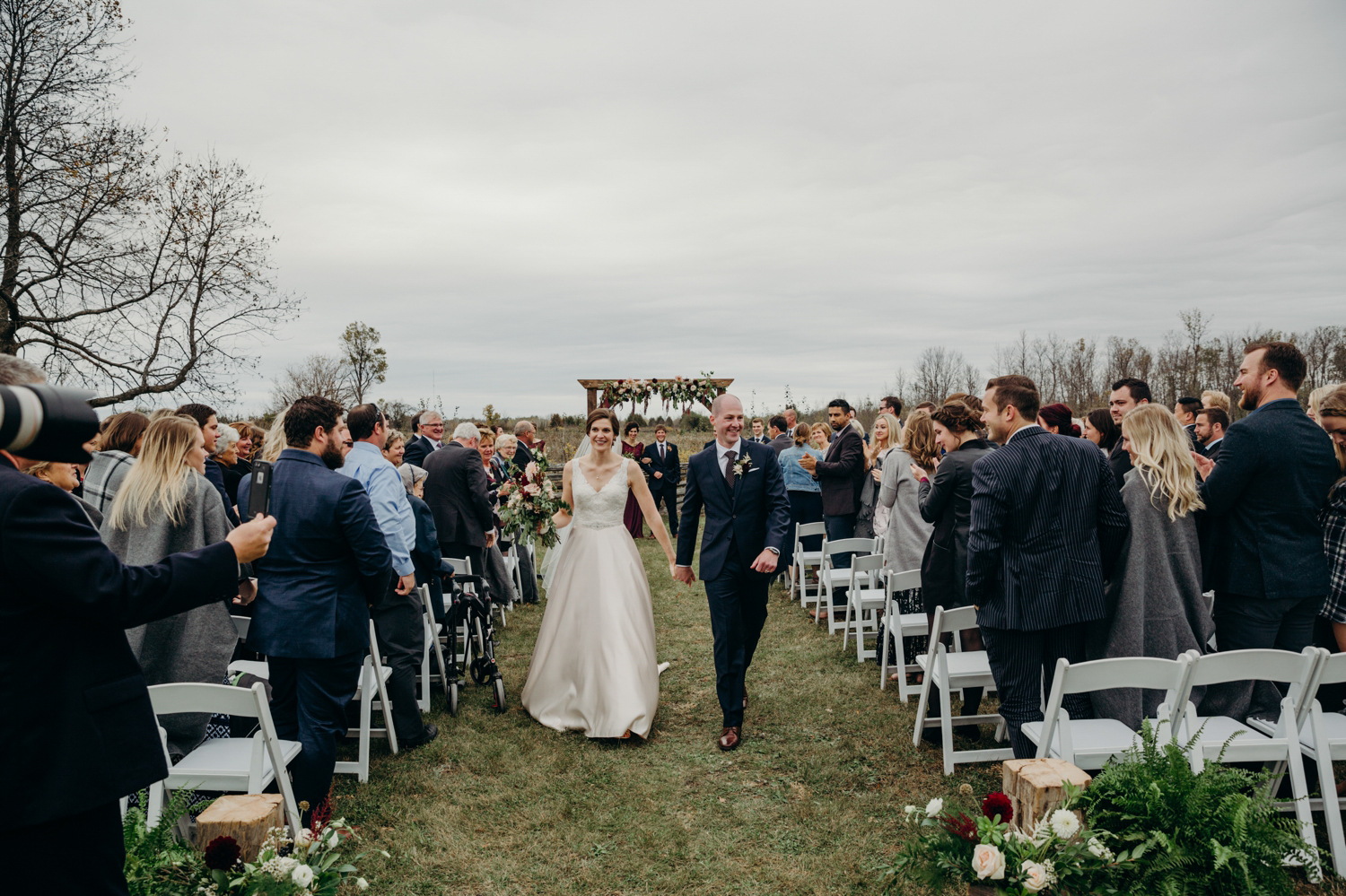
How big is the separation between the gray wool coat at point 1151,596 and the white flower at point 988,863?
6.98 feet

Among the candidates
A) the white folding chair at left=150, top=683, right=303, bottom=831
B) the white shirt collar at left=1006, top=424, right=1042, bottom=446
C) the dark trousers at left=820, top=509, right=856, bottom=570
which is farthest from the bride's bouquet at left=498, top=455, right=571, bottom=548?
the dark trousers at left=820, top=509, right=856, bottom=570

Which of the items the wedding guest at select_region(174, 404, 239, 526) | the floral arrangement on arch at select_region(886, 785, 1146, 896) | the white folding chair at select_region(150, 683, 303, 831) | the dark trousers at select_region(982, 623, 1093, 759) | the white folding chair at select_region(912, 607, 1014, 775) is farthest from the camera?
the wedding guest at select_region(174, 404, 239, 526)

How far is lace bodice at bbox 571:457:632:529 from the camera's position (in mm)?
6035

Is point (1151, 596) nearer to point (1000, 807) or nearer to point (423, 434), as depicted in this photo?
point (1000, 807)

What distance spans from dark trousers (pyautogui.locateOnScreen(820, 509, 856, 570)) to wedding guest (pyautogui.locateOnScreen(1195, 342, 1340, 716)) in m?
5.17

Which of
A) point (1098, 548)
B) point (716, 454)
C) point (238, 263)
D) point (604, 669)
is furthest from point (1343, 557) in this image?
point (238, 263)

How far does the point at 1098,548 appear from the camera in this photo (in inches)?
163

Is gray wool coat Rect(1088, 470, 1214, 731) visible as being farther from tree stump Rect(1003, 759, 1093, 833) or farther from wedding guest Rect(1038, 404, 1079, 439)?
wedding guest Rect(1038, 404, 1079, 439)

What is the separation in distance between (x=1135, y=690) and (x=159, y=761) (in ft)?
14.1

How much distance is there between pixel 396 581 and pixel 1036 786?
14.5ft

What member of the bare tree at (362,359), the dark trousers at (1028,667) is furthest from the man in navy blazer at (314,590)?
the bare tree at (362,359)

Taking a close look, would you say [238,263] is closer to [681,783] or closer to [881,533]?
[881,533]

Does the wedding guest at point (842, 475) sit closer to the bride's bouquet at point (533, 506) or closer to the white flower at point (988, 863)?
the bride's bouquet at point (533, 506)

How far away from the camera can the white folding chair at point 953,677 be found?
4730 mm
